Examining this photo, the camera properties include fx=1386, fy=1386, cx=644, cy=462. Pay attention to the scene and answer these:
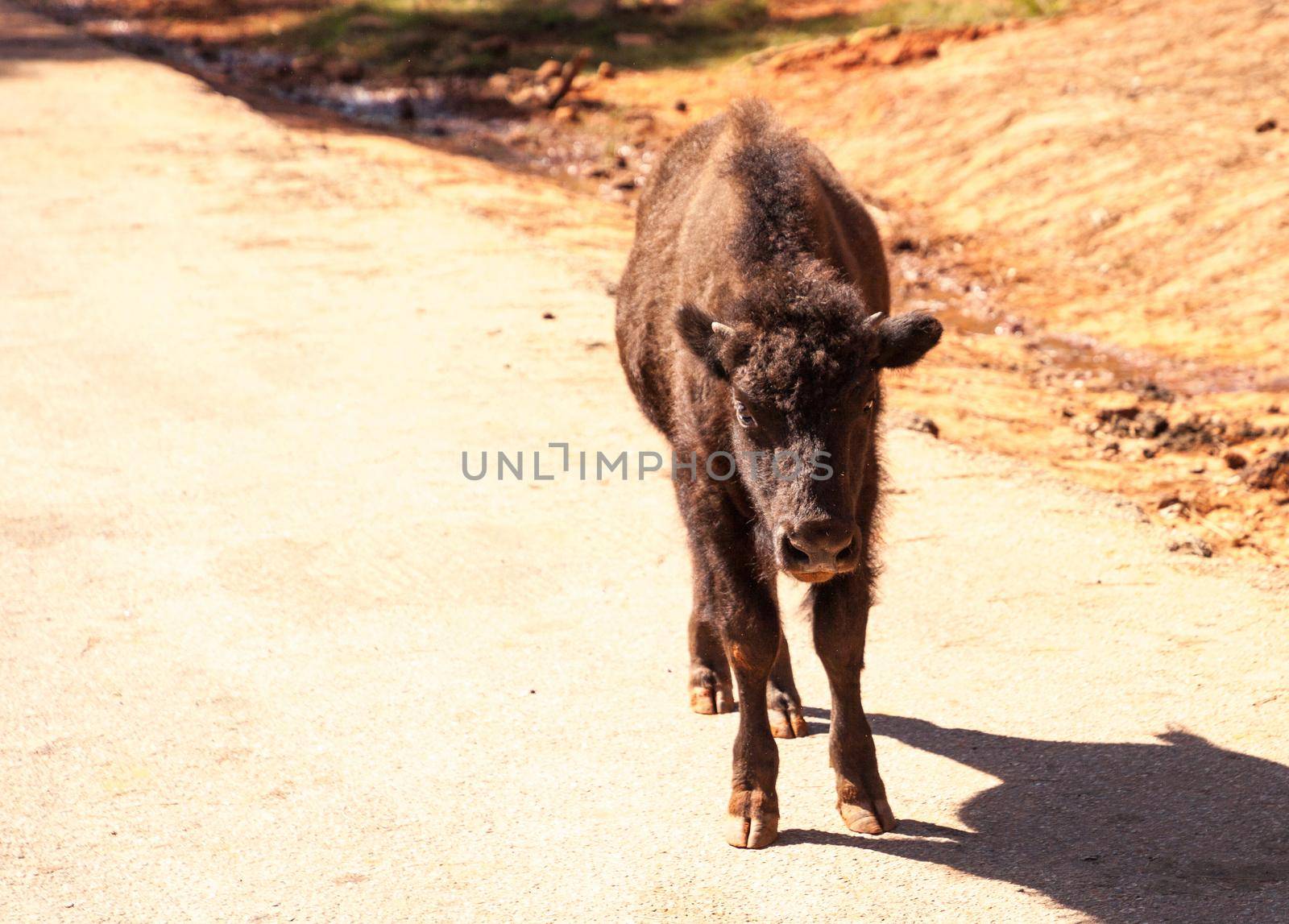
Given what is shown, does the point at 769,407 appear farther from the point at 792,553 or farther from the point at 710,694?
the point at 710,694

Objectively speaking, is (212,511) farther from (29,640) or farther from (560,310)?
(560,310)

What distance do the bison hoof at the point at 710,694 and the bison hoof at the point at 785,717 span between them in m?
0.21

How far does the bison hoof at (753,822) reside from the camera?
4730mm

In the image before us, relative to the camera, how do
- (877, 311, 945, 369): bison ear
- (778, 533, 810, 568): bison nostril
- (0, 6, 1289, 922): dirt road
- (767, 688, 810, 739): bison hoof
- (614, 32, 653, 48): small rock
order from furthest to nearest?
(614, 32, 653, 48): small rock < (767, 688, 810, 739): bison hoof < (0, 6, 1289, 922): dirt road < (877, 311, 945, 369): bison ear < (778, 533, 810, 568): bison nostril

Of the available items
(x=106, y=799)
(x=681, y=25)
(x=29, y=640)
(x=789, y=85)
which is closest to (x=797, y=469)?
(x=106, y=799)

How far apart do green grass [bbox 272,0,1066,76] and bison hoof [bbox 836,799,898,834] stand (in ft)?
55.0

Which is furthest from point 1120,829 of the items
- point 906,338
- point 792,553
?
point 906,338

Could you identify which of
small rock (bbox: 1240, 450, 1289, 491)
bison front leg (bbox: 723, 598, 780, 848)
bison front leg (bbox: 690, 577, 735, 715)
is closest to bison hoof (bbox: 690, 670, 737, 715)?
bison front leg (bbox: 690, 577, 735, 715)

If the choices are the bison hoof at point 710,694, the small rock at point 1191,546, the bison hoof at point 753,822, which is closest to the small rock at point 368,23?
the small rock at point 1191,546

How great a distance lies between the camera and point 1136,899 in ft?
14.1

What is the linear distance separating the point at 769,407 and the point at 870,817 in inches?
60.1

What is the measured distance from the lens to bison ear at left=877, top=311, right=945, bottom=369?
438 cm

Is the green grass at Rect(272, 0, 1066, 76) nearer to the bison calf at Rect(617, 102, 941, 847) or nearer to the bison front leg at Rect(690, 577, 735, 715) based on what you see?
the bison calf at Rect(617, 102, 941, 847)

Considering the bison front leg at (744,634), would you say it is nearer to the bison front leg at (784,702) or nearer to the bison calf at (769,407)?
the bison calf at (769,407)
